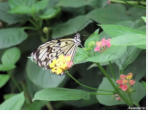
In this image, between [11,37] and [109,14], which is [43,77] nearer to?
[11,37]

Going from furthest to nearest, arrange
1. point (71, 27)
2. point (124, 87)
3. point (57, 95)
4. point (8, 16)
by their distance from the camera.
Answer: point (8, 16), point (71, 27), point (124, 87), point (57, 95)

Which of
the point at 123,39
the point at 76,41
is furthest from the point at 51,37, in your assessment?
the point at 123,39

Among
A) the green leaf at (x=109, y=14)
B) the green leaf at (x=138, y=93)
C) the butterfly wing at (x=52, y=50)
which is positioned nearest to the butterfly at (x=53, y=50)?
the butterfly wing at (x=52, y=50)

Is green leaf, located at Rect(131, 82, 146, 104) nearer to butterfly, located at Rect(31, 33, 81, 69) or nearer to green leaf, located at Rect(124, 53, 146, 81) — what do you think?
green leaf, located at Rect(124, 53, 146, 81)

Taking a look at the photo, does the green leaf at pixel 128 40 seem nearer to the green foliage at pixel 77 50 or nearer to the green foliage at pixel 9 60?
the green foliage at pixel 77 50

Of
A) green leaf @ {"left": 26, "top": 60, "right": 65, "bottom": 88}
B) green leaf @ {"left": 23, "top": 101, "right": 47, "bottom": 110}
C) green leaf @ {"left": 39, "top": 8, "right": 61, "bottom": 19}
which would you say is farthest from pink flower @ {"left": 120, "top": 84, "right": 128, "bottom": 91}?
green leaf @ {"left": 39, "top": 8, "right": 61, "bottom": 19}

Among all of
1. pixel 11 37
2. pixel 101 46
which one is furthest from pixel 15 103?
pixel 11 37
